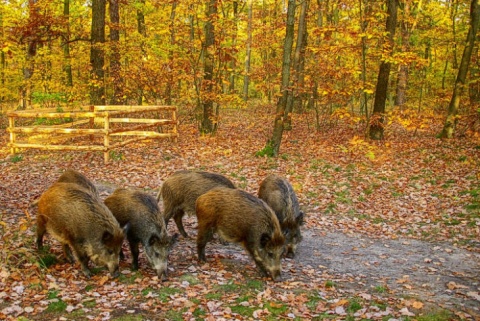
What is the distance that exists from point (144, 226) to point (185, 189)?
5.21 feet

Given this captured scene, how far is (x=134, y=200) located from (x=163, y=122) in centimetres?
948

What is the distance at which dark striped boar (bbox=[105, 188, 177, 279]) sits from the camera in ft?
22.0

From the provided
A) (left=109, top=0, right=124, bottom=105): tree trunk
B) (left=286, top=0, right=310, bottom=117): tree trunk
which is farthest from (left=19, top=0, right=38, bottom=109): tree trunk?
(left=286, top=0, right=310, bottom=117): tree trunk

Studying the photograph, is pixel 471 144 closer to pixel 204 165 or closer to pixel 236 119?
pixel 204 165

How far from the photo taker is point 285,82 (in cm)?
1432

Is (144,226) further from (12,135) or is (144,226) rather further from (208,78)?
(208,78)

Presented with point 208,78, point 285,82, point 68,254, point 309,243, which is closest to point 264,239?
point 309,243

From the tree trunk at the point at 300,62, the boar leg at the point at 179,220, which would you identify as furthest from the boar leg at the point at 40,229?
the tree trunk at the point at 300,62

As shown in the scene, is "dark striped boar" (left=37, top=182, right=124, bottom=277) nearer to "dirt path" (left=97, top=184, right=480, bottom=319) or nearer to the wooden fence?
"dirt path" (left=97, top=184, right=480, bottom=319)

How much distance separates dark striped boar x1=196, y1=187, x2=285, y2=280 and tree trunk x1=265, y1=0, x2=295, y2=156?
7656 mm

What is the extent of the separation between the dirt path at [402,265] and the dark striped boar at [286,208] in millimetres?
357

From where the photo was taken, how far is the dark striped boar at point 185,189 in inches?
324

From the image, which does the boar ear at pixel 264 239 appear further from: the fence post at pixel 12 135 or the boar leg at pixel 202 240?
the fence post at pixel 12 135

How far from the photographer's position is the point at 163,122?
16328mm
